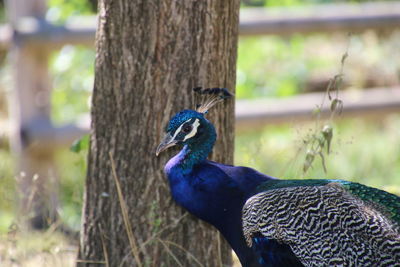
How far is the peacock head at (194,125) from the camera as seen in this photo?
271 cm

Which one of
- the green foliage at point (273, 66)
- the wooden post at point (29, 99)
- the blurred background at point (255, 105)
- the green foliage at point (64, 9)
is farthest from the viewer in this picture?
the green foliage at point (273, 66)

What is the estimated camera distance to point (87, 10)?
539cm

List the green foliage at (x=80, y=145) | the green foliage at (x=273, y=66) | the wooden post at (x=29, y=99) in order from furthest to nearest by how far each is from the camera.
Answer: the green foliage at (x=273, y=66)
the wooden post at (x=29, y=99)
the green foliage at (x=80, y=145)

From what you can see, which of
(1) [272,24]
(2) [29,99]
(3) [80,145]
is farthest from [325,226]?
(2) [29,99]

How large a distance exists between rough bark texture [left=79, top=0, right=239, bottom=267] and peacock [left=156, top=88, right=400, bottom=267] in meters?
0.13

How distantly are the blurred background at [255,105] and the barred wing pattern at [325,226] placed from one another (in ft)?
1.38

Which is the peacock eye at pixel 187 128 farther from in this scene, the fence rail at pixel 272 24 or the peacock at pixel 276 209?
the fence rail at pixel 272 24

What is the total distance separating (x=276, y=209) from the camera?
264 centimetres

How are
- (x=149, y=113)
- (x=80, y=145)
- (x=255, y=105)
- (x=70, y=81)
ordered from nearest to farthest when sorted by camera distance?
(x=149, y=113) < (x=80, y=145) < (x=255, y=105) < (x=70, y=81)

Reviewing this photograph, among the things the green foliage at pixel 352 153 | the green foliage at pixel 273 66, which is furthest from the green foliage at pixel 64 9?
the green foliage at pixel 352 153

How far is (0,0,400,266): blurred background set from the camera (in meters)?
4.18

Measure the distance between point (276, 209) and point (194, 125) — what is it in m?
0.45

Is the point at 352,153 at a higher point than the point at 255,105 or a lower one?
lower

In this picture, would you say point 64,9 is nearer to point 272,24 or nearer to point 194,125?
point 272,24
